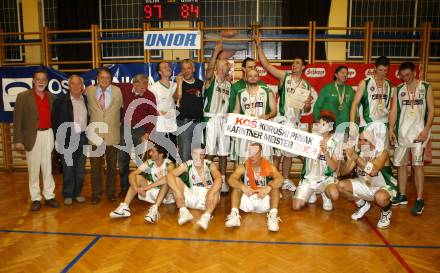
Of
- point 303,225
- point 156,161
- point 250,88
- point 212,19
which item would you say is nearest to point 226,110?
point 250,88

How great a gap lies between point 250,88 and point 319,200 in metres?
1.93

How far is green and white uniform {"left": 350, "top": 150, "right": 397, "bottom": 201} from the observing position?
13.2 ft

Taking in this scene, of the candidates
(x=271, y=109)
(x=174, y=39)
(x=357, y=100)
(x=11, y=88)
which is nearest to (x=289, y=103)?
(x=271, y=109)

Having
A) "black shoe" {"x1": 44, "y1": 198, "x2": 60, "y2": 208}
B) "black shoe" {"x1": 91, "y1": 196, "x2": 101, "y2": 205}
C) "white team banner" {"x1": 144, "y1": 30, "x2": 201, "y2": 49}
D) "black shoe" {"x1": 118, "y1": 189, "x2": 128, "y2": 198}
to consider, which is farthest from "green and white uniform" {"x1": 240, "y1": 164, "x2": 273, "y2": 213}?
"white team banner" {"x1": 144, "y1": 30, "x2": 201, "y2": 49}

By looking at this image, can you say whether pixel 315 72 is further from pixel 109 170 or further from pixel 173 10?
pixel 109 170

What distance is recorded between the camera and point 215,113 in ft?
15.8

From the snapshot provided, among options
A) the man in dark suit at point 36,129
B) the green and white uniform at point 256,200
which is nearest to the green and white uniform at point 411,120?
the green and white uniform at point 256,200

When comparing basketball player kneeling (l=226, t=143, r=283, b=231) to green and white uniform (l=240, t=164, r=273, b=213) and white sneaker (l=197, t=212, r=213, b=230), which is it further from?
white sneaker (l=197, t=212, r=213, b=230)

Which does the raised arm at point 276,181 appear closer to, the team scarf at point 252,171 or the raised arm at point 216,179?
the team scarf at point 252,171

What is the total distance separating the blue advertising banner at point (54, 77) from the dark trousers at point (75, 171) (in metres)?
2.07

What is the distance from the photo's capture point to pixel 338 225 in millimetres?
3980

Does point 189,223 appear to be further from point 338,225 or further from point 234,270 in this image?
point 338,225

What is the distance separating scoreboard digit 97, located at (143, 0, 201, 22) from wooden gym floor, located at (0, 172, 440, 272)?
3203mm

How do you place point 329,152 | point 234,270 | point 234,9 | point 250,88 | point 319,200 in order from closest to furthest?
point 234,270
point 329,152
point 250,88
point 319,200
point 234,9
